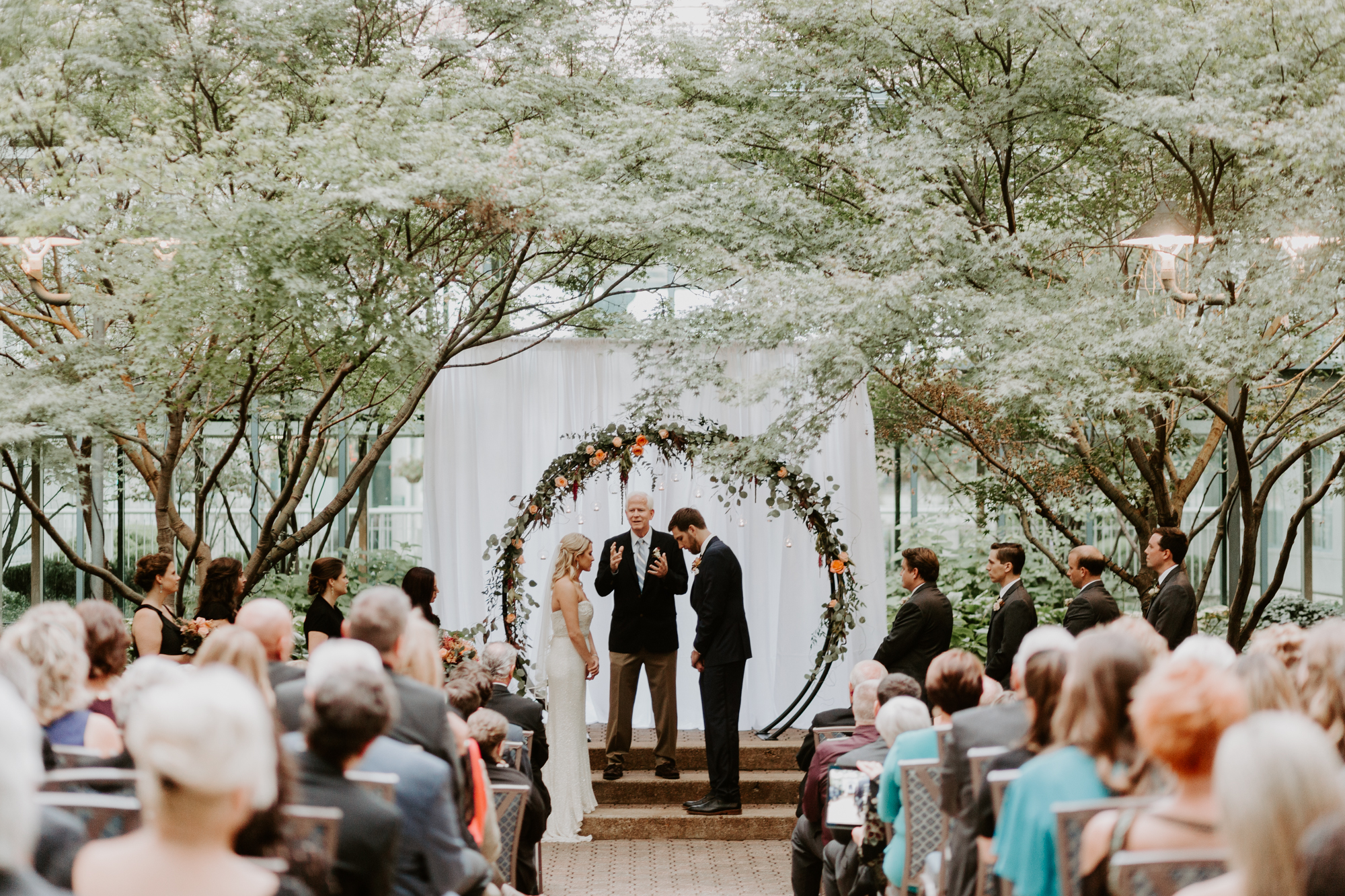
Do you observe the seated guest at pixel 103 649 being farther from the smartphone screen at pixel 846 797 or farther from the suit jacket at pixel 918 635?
the suit jacket at pixel 918 635

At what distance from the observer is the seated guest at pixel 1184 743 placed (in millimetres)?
2168

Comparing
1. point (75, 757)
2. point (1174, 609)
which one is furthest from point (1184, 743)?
point (1174, 609)

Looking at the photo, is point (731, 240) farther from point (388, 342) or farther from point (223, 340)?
point (223, 340)

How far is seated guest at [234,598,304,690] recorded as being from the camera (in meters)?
3.39

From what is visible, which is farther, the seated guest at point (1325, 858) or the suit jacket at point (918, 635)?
the suit jacket at point (918, 635)

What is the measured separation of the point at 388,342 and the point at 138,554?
3.84 meters

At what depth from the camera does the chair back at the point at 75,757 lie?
2762 mm

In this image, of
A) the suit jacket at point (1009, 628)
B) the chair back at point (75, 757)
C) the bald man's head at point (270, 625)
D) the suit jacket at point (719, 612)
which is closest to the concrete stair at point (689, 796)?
the suit jacket at point (719, 612)

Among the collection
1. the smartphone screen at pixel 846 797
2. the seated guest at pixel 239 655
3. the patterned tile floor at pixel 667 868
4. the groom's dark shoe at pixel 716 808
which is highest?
the seated guest at pixel 239 655

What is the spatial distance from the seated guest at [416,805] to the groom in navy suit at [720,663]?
12.8ft

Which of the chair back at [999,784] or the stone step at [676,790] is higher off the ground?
the chair back at [999,784]

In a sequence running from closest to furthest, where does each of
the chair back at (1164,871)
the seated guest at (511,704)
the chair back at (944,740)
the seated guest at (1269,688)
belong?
the chair back at (1164,871), the seated guest at (1269,688), the chair back at (944,740), the seated guest at (511,704)

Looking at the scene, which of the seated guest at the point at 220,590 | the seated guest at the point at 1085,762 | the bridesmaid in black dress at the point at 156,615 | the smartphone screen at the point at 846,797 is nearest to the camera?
the seated guest at the point at 1085,762

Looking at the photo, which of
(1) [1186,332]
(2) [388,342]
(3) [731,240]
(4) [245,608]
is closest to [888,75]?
(3) [731,240]
